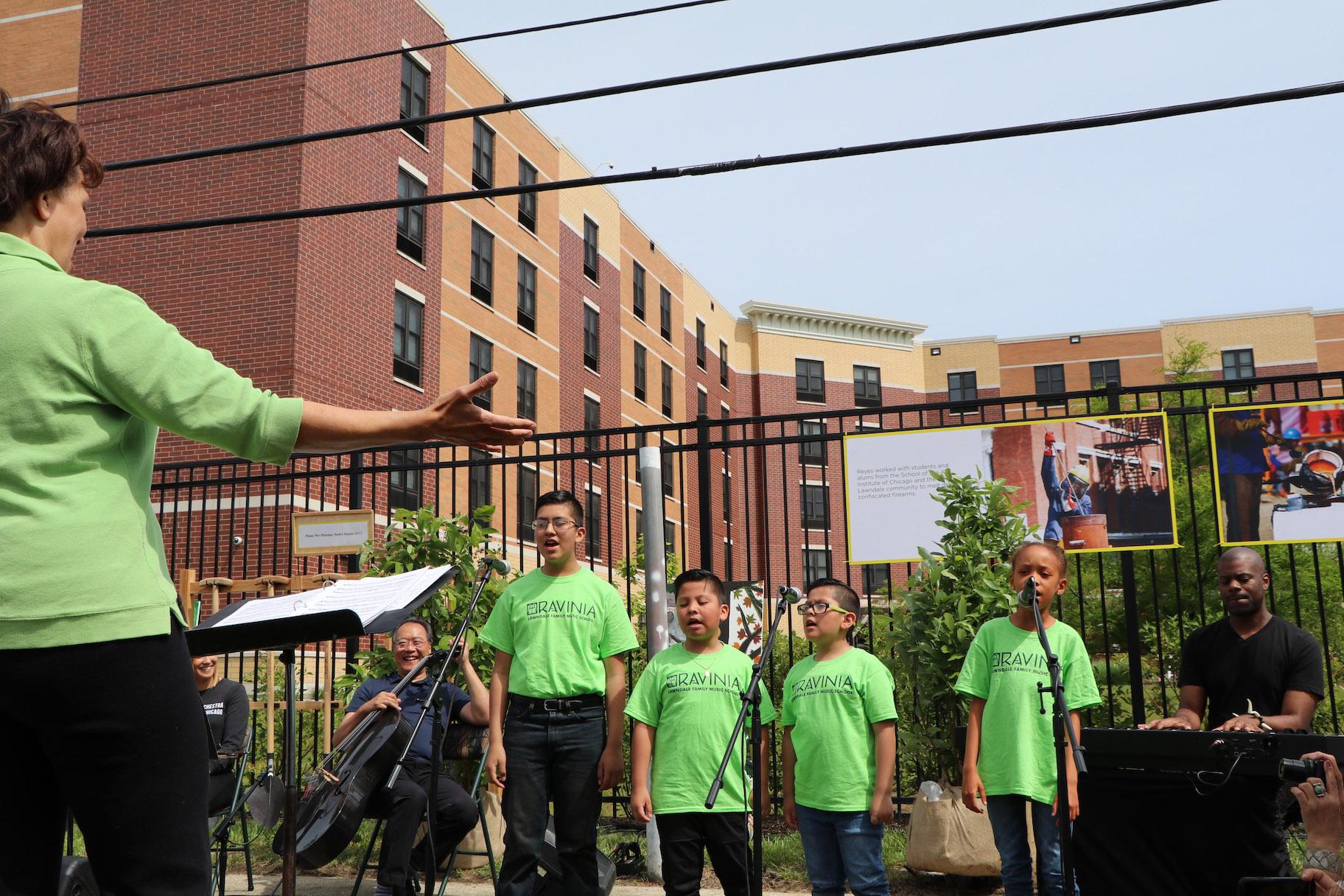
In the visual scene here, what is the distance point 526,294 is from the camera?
32.3 m

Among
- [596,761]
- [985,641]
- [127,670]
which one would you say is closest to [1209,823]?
[985,641]

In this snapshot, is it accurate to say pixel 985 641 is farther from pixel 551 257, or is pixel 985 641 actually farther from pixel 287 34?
pixel 551 257

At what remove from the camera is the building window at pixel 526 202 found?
32219mm

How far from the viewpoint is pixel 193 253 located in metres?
22.1

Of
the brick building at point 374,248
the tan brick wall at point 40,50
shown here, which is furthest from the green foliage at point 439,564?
the tan brick wall at point 40,50

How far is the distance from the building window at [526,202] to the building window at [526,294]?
3.67 ft

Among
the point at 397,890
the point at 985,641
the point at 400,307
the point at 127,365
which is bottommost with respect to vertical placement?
the point at 397,890

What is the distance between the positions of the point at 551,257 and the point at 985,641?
2897 centimetres

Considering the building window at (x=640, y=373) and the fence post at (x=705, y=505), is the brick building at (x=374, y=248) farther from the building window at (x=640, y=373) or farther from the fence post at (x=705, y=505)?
the fence post at (x=705, y=505)

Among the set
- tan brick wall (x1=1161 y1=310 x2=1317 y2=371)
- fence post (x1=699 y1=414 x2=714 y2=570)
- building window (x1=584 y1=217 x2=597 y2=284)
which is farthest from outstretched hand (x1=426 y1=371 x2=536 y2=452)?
tan brick wall (x1=1161 y1=310 x2=1317 y2=371)

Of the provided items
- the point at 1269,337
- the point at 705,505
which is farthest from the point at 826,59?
the point at 1269,337

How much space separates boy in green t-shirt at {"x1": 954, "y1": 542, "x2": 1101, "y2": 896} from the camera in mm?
5650

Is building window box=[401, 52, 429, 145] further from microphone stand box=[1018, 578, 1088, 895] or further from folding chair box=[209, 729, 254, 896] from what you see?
microphone stand box=[1018, 578, 1088, 895]

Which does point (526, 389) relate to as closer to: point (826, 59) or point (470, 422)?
point (826, 59)
